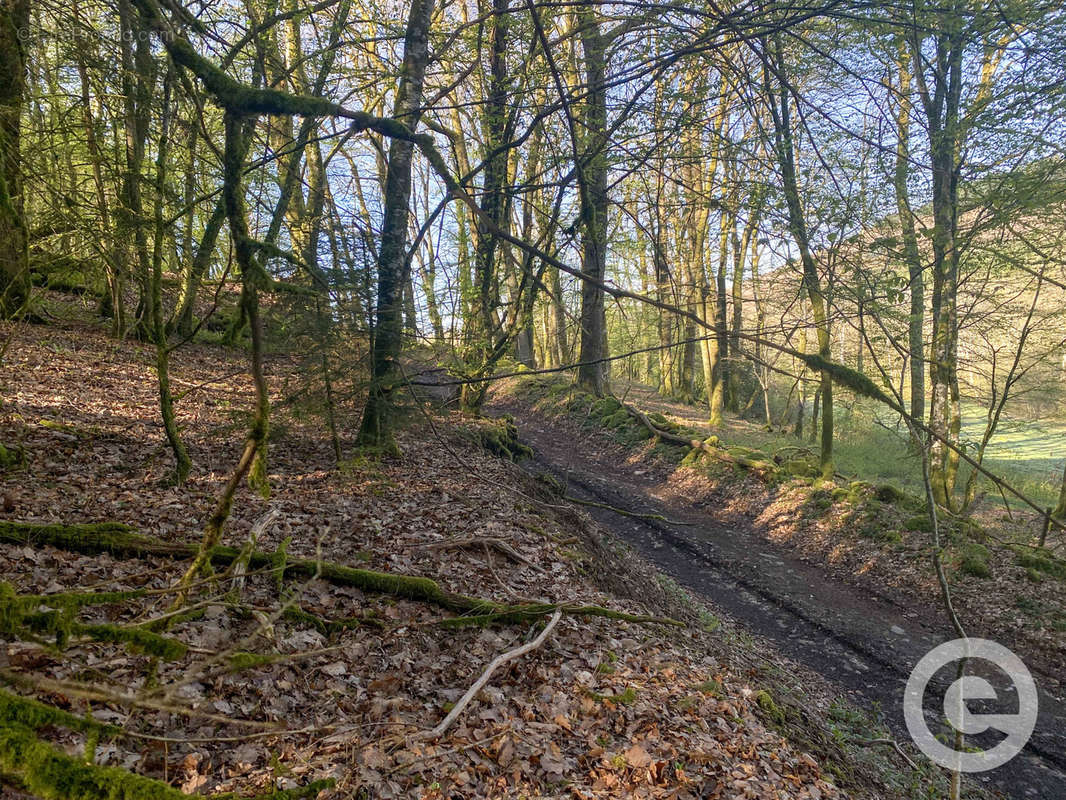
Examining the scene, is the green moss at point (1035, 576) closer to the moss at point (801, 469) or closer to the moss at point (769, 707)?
the moss at point (801, 469)

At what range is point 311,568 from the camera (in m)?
4.33

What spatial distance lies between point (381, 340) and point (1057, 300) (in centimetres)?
1169

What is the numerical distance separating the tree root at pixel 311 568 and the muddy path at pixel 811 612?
2.85m

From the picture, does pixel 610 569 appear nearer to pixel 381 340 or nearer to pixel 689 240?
pixel 381 340

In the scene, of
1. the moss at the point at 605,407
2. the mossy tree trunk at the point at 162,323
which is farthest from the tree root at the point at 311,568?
the moss at the point at 605,407

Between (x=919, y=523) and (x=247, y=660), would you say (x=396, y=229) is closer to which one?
(x=247, y=660)

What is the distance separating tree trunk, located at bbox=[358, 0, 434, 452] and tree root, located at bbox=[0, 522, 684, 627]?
2303mm

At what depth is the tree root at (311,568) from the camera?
377 cm

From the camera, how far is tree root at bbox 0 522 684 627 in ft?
12.4

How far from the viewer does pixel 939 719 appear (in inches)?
229

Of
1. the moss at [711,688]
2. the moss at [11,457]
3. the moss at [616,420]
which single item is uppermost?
the moss at [11,457]

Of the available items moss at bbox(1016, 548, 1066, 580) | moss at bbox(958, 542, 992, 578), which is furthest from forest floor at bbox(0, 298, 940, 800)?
moss at bbox(1016, 548, 1066, 580)

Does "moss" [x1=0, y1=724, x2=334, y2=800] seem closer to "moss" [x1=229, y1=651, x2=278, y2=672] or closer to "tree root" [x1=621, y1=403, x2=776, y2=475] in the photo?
"moss" [x1=229, y1=651, x2=278, y2=672]

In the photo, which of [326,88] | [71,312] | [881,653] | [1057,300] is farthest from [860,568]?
[71,312]
